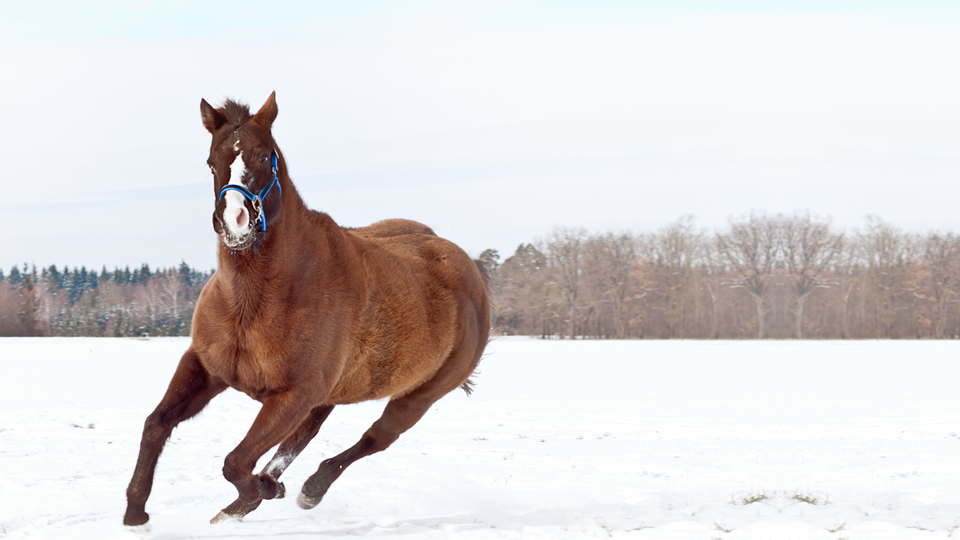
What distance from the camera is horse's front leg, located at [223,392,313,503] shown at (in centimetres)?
498

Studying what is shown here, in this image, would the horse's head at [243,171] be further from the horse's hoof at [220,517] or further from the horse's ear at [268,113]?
the horse's hoof at [220,517]

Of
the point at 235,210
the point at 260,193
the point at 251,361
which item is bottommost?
the point at 251,361

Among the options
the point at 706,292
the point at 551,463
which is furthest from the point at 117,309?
the point at 551,463

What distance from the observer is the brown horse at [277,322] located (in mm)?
4906

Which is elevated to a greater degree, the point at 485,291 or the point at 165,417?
the point at 485,291

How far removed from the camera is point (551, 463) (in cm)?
1001

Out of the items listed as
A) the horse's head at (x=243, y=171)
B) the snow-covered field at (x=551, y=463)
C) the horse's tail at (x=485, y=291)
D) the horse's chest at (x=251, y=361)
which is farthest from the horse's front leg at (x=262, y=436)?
the horse's tail at (x=485, y=291)

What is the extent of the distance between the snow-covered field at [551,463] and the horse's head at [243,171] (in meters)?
2.31

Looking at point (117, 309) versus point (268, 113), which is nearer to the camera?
point (268, 113)

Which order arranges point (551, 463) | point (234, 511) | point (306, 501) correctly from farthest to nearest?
point (551, 463) < point (306, 501) < point (234, 511)

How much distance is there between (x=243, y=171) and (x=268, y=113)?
59 cm

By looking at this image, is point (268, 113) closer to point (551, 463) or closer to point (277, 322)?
point (277, 322)

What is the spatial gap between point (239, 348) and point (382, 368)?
1202 millimetres


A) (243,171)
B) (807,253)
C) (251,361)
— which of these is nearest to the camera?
(243,171)
